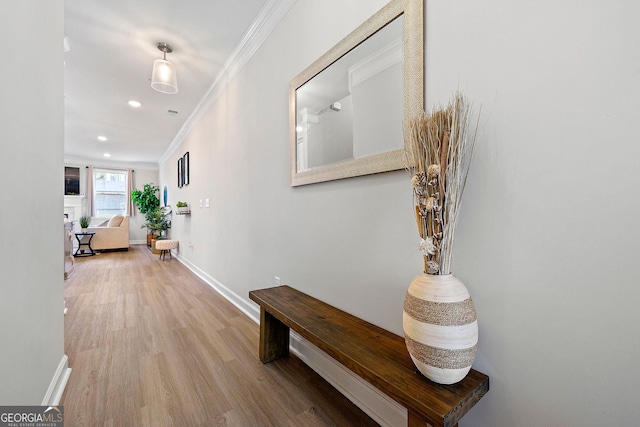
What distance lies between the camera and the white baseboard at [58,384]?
120 cm

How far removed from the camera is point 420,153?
86 centimetres

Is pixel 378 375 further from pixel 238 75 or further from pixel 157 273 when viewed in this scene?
pixel 157 273

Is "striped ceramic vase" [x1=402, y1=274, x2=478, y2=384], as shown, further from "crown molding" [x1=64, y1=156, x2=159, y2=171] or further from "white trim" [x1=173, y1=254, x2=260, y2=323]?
"crown molding" [x1=64, y1=156, x2=159, y2=171]

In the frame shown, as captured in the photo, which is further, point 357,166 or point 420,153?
point 357,166

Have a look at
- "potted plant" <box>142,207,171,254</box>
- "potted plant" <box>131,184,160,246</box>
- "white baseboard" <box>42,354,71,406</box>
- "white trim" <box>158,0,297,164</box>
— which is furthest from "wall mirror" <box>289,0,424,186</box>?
"potted plant" <box>131,184,160,246</box>

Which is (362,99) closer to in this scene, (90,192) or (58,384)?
(58,384)

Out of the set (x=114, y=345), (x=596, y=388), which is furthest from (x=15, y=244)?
(x=596, y=388)

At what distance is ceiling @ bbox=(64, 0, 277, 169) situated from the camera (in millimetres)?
2004

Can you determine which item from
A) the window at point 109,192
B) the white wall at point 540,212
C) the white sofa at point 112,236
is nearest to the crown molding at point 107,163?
the window at point 109,192

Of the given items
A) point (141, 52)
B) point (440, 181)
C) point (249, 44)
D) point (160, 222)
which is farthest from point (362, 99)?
point (160, 222)

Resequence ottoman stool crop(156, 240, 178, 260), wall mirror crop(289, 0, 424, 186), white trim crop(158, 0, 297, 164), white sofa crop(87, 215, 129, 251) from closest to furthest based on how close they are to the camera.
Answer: wall mirror crop(289, 0, 424, 186)
white trim crop(158, 0, 297, 164)
ottoman stool crop(156, 240, 178, 260)
white sofa crop(87, 215, 129, 251)

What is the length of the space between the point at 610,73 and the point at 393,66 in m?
0.71

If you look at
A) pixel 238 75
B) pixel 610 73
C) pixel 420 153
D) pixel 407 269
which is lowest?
pixel 407 269

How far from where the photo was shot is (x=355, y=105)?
1.33 meters
